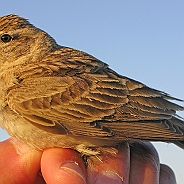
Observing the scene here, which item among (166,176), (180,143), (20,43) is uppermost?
(20,43)

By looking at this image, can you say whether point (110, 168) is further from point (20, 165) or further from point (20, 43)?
point (20, 43)

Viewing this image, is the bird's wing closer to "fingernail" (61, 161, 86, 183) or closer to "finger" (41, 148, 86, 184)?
"finger" (41, 148, 86, 184)

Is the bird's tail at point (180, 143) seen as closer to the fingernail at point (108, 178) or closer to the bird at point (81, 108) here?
the bird at point (81, 108)

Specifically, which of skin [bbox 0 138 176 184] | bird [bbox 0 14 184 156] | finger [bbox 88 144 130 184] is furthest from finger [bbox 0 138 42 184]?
finger [bbox 88 144 130 184]

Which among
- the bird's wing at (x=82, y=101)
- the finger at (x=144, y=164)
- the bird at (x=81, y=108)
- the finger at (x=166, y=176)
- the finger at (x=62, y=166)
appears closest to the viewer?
the finger at (x=62, y=166)

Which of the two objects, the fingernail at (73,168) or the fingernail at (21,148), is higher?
the fingernail at (73,168)

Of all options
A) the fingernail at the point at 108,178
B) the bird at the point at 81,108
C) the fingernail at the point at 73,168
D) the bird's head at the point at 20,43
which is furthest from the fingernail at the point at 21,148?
the bird's head at the point at 20,43

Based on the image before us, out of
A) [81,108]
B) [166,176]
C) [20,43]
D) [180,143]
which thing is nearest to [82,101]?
[81,108]
